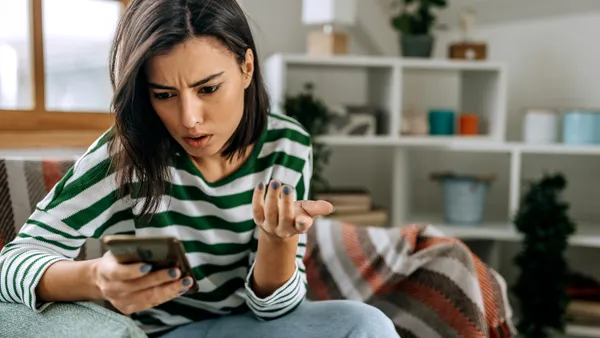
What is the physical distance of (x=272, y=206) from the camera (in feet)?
2.74

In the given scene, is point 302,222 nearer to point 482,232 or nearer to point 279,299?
point 279,299

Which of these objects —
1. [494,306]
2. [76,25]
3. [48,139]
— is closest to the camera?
[494,306]

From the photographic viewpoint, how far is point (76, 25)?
213cm

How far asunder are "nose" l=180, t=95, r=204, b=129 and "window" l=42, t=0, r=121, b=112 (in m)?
1.29

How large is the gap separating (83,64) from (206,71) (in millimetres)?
1383

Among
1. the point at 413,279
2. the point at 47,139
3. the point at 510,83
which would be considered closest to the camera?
the point at 413,279

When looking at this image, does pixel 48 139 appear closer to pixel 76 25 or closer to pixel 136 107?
pixel 76 25

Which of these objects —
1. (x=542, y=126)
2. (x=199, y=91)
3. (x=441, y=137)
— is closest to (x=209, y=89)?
(x=199, y=91)

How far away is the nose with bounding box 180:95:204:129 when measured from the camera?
926mm

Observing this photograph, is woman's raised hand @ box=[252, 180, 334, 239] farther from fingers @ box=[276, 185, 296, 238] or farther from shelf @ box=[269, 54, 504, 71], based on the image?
shelf @ box=[269, 54, 504, 71]

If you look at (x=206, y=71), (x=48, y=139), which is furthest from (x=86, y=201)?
(x=48, y=139)

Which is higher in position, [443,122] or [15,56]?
[15,56]

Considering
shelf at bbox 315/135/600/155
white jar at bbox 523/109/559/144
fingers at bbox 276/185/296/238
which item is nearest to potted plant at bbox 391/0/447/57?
shelf at bbox 315/135/600/155

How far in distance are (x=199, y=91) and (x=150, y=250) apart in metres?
0.28
